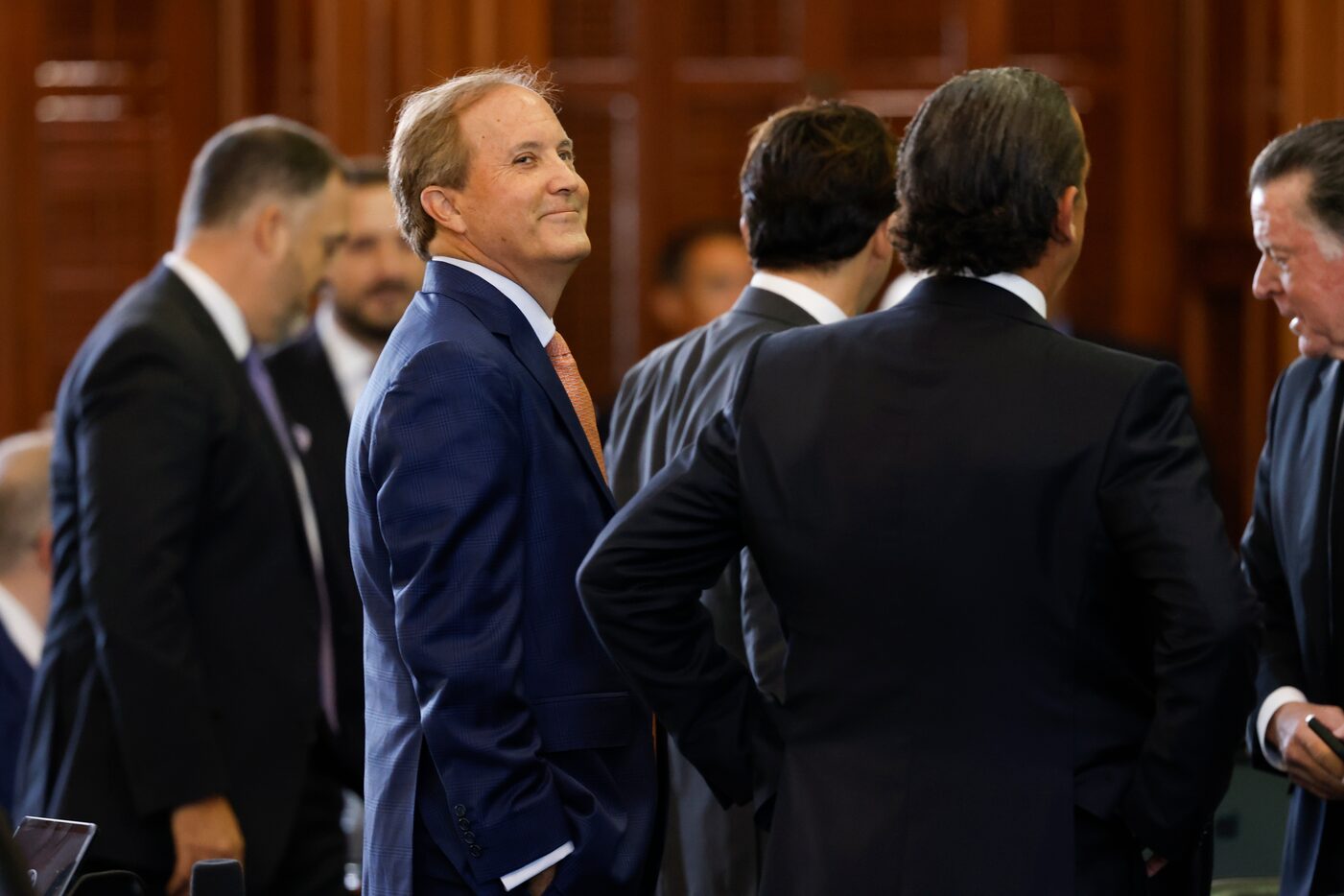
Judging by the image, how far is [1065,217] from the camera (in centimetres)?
198

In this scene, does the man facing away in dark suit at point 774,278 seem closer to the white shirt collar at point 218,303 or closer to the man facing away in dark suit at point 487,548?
the man facing away in dark suit at point 487,548

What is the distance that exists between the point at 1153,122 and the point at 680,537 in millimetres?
4529

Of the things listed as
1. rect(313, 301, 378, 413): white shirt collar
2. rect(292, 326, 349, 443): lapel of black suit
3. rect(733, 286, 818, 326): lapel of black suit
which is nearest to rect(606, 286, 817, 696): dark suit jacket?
rect(733, 286, 818, 326): lapel of black suit

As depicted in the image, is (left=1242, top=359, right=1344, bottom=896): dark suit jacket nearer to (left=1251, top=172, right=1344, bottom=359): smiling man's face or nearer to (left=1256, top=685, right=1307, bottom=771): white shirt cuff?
(left=1256, top=685, right=1307, bottom=771): white shirt cuff

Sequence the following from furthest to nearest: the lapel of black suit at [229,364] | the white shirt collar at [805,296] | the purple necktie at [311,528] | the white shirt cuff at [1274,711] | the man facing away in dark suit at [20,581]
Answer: the man facing away in dark suit at [20,581] → the purple necktie at [311,528] → the lapel of black suit at [229,364] → the white shirt collar at [805,296] → the white shirt cuff at [1274,711]

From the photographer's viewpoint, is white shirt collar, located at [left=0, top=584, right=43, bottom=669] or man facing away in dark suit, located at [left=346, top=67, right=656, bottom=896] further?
white shirt collar, located at [left=0, top=584, right=43, bottom=669]

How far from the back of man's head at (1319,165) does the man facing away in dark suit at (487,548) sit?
0.99 metres

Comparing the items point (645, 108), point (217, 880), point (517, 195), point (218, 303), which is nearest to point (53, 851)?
point (217, 880)

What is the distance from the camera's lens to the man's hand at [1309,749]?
2.34 metres

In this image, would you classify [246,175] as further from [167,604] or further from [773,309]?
[773,309]

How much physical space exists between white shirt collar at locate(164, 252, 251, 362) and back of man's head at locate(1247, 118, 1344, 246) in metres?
1.91

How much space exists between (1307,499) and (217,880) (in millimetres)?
1606

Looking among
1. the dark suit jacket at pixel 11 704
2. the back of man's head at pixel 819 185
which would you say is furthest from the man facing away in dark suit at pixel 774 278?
the dark suit jacket at pixel 11 704

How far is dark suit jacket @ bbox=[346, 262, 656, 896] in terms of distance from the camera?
1.99 metres
